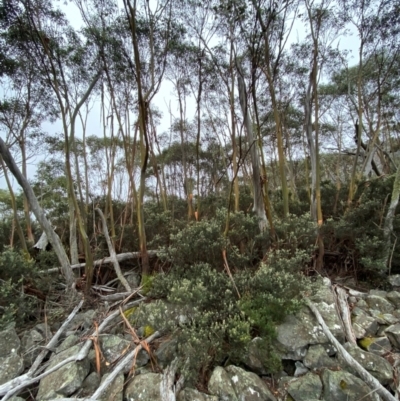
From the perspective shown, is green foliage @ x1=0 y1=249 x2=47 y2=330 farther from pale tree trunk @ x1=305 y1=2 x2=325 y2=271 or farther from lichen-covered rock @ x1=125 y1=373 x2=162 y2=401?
pale tree trunk @ x1=305 y1=2 x2=325 y2=271

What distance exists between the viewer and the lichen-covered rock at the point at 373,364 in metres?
2.15

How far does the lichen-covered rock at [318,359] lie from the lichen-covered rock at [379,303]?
1109 mm

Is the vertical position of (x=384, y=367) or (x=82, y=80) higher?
(x=82, y=80)

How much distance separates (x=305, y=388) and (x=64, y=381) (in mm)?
2001

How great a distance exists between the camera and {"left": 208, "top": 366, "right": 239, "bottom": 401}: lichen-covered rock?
1.95 m

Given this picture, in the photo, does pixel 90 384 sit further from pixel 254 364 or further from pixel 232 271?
pixel 232 271

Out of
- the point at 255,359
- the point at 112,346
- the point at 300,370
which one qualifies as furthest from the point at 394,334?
the point at 112,346

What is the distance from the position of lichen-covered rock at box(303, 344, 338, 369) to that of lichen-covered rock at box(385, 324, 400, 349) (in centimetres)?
68

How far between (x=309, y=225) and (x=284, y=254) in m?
0.68

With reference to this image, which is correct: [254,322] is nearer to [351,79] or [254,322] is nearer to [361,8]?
[361,8]

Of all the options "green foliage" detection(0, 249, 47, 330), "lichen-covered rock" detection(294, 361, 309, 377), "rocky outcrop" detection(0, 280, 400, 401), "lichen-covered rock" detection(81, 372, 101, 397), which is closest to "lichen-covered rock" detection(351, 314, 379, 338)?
"rocky outcrop" detection(0, 280, 400, 401)

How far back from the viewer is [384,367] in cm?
220

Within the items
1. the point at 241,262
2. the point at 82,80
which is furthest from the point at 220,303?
the point at 82,80

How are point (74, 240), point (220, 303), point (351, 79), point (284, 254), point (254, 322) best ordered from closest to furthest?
point (254, 322)
point (220, 303)
point (284, 254)
point (74, 240)
point (351, 79)
